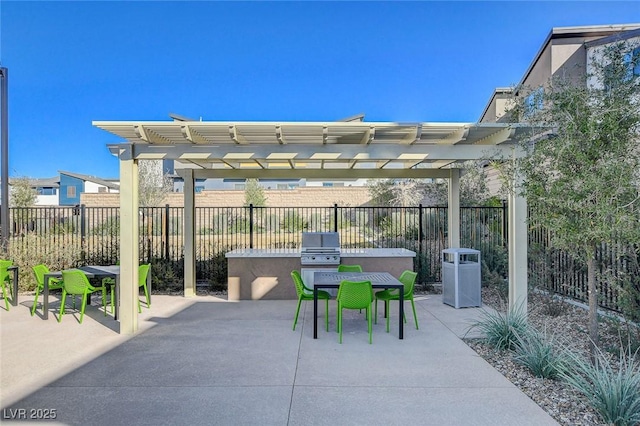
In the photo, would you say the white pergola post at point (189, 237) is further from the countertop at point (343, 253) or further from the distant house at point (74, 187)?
the distant house at point (74, 187)

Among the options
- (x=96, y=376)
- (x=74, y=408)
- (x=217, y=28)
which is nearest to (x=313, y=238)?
(x=96, y=376)

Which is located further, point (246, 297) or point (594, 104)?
point (246, 297)

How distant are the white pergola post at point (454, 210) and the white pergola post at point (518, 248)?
2831 millimetres

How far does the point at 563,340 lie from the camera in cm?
470

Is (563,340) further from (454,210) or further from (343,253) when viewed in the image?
(343,253)

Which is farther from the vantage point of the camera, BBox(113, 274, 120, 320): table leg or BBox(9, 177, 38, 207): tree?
BBox(9, 177, 38, 207): tree

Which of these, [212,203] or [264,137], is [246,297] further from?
[212,203]

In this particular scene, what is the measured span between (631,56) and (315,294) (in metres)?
4.70

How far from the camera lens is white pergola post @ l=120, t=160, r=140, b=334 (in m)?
5.56

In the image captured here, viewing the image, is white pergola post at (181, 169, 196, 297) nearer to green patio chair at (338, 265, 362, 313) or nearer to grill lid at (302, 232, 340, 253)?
grill lid at (302, 232, 340, 253)

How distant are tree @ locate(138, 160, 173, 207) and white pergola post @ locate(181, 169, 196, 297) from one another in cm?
1003

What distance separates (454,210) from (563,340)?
4.35 meters

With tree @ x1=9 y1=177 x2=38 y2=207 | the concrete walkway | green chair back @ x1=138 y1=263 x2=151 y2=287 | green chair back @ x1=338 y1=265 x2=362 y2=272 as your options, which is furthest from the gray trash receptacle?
tree @ x1=9 y1=177 x2=38 y2=207

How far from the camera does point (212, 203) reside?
72.6 feet
